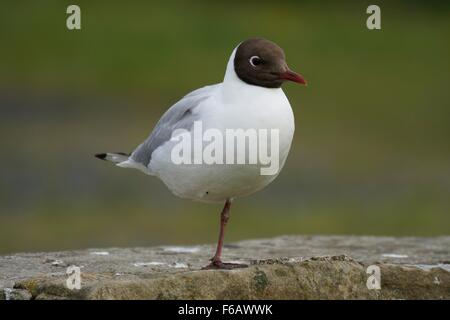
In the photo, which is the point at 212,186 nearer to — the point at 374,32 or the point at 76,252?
the point at 76,252

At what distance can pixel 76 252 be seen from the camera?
8.16 m

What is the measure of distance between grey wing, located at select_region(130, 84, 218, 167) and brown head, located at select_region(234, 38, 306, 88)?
12.0 inches

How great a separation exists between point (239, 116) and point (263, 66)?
352 millimetres

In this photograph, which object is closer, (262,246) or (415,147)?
(262,246)

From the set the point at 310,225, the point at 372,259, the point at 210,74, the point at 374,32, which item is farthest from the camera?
the point at 374,32

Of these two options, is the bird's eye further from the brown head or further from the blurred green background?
the blurred green background

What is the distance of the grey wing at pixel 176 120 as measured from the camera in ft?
23.0

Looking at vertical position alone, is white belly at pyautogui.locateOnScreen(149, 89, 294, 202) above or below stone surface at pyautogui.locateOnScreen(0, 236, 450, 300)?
above

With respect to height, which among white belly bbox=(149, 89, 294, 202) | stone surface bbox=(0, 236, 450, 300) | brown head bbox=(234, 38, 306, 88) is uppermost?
brown head bbox=(234, 38, 306, 88)

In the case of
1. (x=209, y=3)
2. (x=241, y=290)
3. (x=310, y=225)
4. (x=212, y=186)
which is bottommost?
(x=310, y=225)

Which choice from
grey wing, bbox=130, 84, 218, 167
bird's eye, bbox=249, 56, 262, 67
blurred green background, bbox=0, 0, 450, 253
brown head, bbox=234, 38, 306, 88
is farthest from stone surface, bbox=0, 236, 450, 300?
blurred green background, bbox=0, 0, 450, 253

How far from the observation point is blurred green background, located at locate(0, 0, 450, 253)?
13680 millimetres

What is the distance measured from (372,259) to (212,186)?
1582 mm

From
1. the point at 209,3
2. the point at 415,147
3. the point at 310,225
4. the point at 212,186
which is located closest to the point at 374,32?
the point at 209,3
